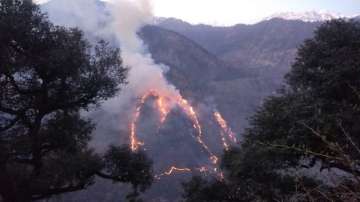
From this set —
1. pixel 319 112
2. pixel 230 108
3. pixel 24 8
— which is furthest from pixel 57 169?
pixel 230 108

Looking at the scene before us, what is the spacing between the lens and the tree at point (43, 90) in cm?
1892

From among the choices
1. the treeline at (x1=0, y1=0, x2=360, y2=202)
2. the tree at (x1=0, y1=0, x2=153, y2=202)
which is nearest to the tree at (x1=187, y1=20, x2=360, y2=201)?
the treeline at (x1=0, y1=0, x2=360, y2=202)

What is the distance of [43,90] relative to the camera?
1983 cm

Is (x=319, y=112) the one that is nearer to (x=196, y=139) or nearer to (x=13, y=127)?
(x=13, y=127)

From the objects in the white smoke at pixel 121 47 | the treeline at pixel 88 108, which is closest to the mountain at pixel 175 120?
the white smoke at pixel 121 47

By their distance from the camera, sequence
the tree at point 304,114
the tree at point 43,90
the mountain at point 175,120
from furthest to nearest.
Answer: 1. the mountain at point 175,120
2. the tree at point 304,114
3. the tree at point 43,90

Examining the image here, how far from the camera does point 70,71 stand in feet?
63.5

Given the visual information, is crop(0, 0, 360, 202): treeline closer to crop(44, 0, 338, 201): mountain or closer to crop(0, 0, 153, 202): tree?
crop(0, 0, 153, 202): tree

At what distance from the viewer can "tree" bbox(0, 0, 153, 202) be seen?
62.1ft

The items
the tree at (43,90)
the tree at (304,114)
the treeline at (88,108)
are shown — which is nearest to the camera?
the tree at (43,90)

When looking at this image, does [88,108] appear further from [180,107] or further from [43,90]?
[180,107]

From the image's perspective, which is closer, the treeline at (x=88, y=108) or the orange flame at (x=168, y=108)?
the treeline at (x=88, y=108)

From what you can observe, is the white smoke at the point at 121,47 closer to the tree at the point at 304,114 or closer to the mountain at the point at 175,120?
the mountain at the point at 175,120

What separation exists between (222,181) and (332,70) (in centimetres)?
965
